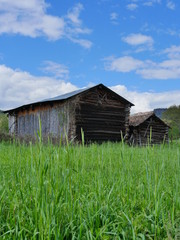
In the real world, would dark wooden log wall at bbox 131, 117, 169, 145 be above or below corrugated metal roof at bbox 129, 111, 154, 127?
below

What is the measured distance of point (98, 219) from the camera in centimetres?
198

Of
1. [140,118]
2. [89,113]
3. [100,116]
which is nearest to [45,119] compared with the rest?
[89,113]

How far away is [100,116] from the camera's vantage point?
2075cm

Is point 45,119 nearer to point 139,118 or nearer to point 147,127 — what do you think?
point 139,118

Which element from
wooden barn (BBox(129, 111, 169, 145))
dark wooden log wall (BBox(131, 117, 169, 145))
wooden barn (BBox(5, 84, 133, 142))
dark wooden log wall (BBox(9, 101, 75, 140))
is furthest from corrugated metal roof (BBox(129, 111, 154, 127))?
dark wooden log wall (BBox(9, 101, 75, 140))

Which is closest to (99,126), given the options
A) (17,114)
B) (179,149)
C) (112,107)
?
(112,107)

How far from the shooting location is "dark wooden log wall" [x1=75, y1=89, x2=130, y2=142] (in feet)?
65.0

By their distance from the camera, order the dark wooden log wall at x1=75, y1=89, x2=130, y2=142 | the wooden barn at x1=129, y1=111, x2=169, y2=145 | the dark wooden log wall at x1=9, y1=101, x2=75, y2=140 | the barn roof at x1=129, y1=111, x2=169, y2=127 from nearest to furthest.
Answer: the dark wooden log wall at x1=9, y1=101, x2=75, y2=140 < the dark wooden log wall at x1=75, y1=89, x2=130, y2=142 < the barn roof at x1=129, y1=111, x2=169, y2=127 < the wooden barn at x1=129, y1=111, x2=169, y2=145

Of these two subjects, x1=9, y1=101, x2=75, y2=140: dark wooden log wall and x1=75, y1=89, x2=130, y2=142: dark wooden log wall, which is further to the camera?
x1=75, y1=89, x2=130, y2=142: dark wooden log wall

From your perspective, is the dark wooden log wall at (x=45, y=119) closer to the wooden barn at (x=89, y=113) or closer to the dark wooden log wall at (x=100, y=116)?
the wooden barn at (x=89, y=113)

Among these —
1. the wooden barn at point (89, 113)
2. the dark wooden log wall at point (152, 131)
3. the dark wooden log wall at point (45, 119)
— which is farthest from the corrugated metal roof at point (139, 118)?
the dark wooden log wall at point (45, 119)

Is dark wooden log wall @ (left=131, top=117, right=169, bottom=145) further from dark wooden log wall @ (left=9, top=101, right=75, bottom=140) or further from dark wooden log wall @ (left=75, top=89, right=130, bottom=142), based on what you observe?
dark wooden log wall @ (left=9, top=101, right=75, bottom=140)

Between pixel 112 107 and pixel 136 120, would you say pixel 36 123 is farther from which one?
pixel 136 120

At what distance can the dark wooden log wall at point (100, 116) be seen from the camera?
779 inches
